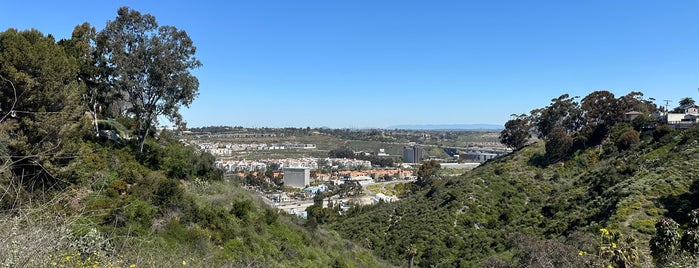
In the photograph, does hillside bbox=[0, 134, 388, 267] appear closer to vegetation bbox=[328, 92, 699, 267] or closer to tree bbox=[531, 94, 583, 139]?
vegetation bbox=[328, 92, 699, 267]

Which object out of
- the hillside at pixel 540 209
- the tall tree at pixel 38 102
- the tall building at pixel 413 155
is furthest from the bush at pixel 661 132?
the tall building at pixel 413 155

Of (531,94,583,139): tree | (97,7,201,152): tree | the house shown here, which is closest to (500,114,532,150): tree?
(531,94,583,139): tree

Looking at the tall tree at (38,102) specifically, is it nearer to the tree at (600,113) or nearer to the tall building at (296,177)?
the tree at (600,113)

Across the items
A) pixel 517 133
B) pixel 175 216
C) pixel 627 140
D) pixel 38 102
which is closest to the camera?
pixel 38 102

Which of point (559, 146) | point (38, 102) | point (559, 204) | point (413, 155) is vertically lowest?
point (413, 155)

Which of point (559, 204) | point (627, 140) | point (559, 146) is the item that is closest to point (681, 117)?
point (627, 140)

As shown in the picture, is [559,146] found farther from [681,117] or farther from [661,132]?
[681,117]

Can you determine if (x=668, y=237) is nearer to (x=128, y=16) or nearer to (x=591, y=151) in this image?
(x=128, y=16)
